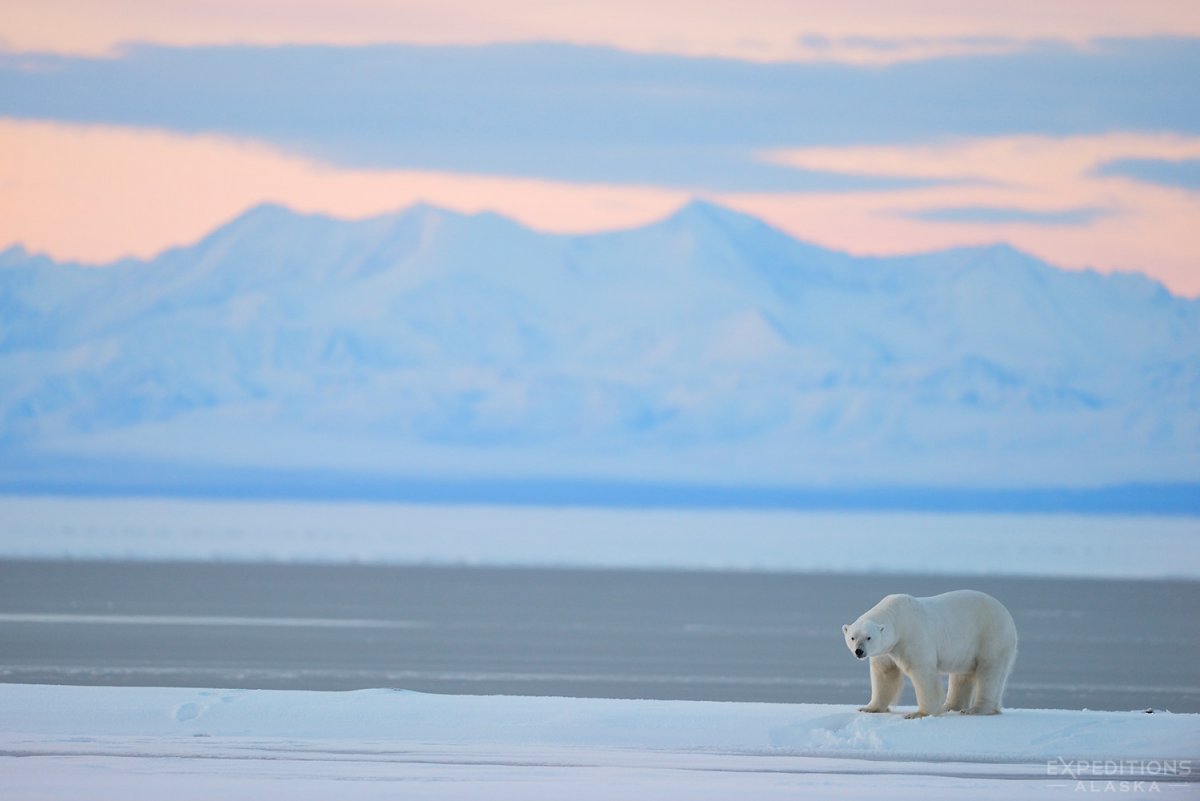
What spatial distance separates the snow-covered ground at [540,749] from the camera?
9039 millimetres

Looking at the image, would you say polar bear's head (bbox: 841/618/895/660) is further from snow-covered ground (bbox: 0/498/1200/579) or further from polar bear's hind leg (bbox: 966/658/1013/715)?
snow-covered ground (bbox: 0/498/1200/579)

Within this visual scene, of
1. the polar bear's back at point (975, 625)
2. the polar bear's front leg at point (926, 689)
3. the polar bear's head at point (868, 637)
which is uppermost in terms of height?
the polar bear's back at point (975, 625)

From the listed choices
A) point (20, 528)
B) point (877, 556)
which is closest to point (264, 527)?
point (20, 528)

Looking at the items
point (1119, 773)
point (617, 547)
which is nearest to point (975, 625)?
point (1119, 773)

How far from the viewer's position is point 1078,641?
27.3 meters

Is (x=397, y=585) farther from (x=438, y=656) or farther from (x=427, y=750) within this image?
(x=427, y=750)

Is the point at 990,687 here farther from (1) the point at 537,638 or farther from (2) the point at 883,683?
(1) the point at 537,638

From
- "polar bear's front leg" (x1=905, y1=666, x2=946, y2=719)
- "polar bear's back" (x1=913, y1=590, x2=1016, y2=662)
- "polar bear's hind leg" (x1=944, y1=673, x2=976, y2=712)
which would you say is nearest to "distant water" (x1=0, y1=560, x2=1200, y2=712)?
"polar bear's hind leg" (x1=944, y1=673, x2=976, y2=712)

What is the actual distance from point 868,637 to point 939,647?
26.2 inches

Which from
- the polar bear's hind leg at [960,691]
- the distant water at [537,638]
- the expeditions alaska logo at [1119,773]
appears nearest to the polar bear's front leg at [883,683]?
the polar bear's hind leg at [960,691]

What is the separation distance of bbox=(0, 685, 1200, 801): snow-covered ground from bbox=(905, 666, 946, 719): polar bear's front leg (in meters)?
0.16

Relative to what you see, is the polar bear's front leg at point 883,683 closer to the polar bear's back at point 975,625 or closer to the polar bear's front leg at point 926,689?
the polar bear's front leg at point 926,689

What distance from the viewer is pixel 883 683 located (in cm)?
1138

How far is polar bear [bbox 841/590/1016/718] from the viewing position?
427 inches
